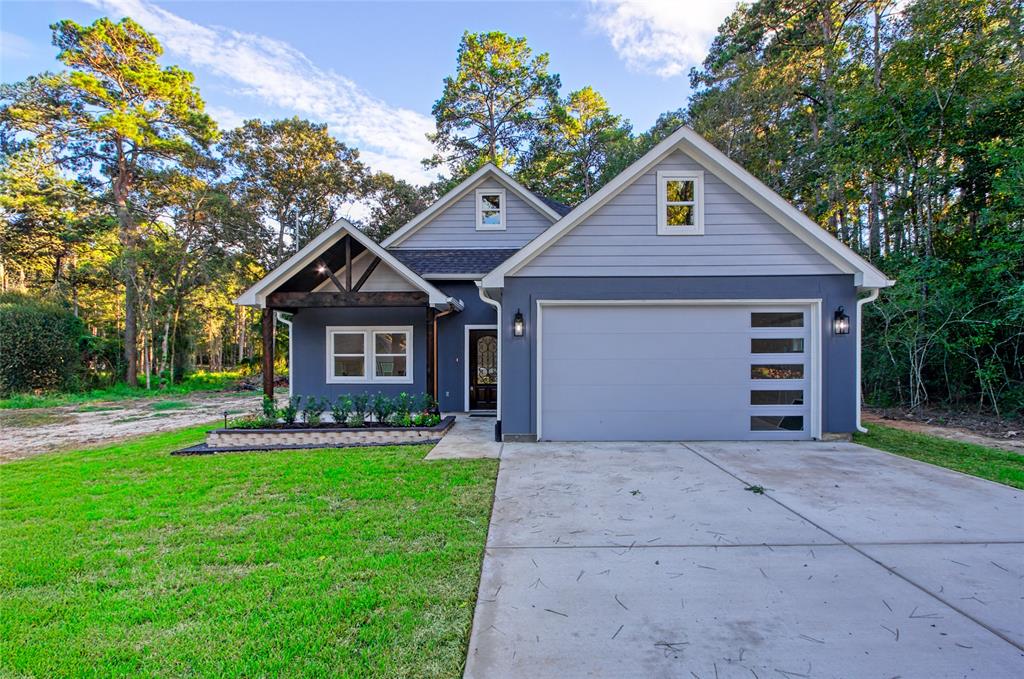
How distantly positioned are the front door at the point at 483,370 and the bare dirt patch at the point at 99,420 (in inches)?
226

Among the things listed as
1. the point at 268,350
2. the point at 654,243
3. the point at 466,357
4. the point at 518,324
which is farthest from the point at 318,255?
the point at 654,243

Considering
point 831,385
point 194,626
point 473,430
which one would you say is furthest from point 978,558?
point 473,430

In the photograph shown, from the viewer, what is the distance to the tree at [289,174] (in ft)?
64.6

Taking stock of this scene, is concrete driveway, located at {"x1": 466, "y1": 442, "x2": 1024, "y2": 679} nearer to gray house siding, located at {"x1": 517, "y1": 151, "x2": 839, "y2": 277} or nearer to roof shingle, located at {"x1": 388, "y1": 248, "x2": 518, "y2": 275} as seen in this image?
gray house siding, located at {"x1": 517, "y1": 151, "x2": 839, "y2": 277}

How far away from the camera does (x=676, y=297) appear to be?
6797 millimetres

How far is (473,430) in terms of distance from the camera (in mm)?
7805

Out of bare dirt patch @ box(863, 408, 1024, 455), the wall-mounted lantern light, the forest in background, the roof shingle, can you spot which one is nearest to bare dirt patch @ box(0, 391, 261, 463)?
the forest in background

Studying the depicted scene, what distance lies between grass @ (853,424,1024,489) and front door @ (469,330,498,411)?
22.7 feet

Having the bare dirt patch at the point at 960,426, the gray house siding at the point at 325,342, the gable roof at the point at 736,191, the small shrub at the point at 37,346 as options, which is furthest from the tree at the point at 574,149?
the small shrub at the point at 37,346

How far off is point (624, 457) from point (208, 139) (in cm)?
2133

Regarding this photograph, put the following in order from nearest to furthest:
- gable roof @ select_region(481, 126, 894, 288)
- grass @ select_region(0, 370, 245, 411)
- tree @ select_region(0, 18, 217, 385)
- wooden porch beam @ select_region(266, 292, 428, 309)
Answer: gable roof @ select_region(481, 126, 894, 288), wooden porch beam @ select_region(266, 292, 428, 309), grass @ select_region(0, 370, 245, 411), tree @ select_region(0, 18, 217, 385)

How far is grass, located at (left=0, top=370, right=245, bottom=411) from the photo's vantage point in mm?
11750

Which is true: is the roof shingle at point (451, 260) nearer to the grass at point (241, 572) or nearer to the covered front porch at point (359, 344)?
the covered front porch at point (359, 344)

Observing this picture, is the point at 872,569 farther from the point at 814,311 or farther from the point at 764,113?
the point at 764,113
